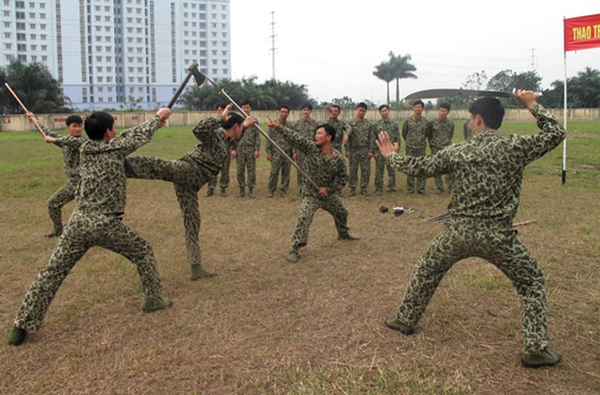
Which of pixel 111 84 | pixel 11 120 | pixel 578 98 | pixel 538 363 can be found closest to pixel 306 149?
pixel 538 363

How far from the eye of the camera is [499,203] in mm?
3576

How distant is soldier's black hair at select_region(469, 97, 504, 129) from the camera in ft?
12.0

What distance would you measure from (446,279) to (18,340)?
420 cm

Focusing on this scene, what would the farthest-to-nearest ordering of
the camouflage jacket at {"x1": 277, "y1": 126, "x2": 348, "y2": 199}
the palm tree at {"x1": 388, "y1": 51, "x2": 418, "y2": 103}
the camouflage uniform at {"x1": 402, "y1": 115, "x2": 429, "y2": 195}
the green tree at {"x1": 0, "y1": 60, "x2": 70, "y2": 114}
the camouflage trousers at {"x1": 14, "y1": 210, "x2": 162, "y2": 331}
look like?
the palm tree at {"x1": 388, "y1": 51, "x2": 418, "y2": 103} < the green tree at {"x1": 0, "y1": 60, "x2": 70, "y2": 114} < the camouflage uniform at {"x1": 402, "y1": 115, "x2": 429, "y2": 195} < the camouflage jacket at {"x1": 277, "y1": 126, "x2": 348, "y2": 199} < the camouflage trousers at {"x1": 14, "y1": 210, "x2": 162, "y2": 331}

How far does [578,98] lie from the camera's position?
182ft

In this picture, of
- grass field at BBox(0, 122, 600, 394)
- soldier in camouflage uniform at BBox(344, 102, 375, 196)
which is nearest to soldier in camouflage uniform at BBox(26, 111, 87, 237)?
grass field at BBox(0, 122, 600, 394)

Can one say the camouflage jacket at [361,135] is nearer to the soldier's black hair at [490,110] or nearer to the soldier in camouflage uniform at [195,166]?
the soldier in camouflage uniform at [195,166]

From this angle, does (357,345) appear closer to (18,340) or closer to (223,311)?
(223,311)

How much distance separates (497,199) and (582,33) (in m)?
9.11

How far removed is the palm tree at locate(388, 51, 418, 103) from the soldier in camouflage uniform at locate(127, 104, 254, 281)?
5847cm

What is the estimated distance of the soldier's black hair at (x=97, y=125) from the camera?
13.5 feet

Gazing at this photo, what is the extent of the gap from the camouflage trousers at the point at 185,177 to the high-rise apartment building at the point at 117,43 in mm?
78588

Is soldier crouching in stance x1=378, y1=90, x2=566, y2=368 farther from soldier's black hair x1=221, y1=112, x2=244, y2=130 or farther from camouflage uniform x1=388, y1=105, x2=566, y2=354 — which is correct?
soldier's black hair x1=221, y1=112, x2=244, y2=130

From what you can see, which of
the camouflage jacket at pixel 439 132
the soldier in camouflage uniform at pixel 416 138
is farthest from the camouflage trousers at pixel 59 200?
the camouflage jacket at pixel 439 132
